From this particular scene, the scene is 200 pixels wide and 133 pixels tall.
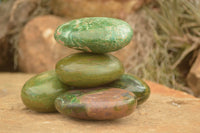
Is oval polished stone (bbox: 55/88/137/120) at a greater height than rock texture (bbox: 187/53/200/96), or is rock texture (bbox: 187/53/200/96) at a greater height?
oval polished stone (bbox: 55/88/137/120)

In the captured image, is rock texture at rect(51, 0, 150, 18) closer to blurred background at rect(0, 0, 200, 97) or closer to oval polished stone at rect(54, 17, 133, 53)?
blurred background at rect(0, 0, 200, 97)

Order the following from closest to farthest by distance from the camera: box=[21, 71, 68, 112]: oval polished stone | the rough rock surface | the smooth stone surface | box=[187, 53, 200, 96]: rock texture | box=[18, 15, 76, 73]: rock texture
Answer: the rough rock surface, box=[21, 71, 68, 112]: oval polished stone, the smooth stone surface, box=[187, 53, 200, 96]: rock texture, box=[18, 15, 76, 73]: rock texture

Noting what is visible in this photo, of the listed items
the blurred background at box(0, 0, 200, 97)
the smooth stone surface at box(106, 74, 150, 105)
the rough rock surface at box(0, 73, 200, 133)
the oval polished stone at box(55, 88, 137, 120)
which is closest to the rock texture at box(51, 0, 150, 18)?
the blurred background at box(0, 0, 200, 97)

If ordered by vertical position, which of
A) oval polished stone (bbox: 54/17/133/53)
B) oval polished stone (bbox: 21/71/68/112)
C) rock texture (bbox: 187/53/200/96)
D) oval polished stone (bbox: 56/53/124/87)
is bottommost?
rock texture (bbox: 187/53/200/96)

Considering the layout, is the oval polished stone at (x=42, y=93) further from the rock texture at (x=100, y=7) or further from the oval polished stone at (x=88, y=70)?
the rock texture at (x=100, y=7)

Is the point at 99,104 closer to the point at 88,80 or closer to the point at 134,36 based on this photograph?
the point at 88,80

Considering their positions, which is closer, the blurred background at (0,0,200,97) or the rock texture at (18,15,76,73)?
the blurred background at (0,0,200,97)

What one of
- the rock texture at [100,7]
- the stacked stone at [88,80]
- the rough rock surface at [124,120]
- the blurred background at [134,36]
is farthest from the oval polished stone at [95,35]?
the rock texture at [100,7]
